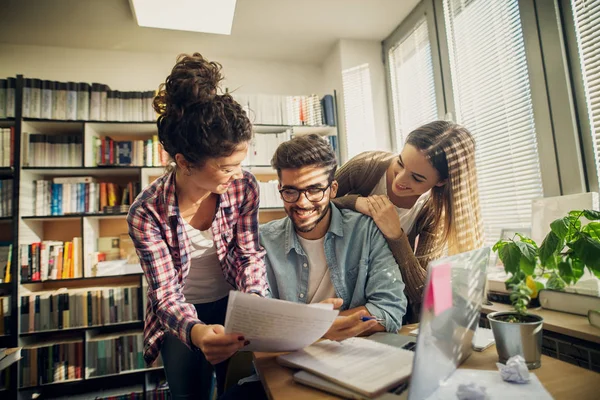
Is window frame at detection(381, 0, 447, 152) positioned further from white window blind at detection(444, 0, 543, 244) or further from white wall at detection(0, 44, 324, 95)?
white wall at detection(0, 44, 324, 95)

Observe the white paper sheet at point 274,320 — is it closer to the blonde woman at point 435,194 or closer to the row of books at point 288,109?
the blonde woman at point 435,194

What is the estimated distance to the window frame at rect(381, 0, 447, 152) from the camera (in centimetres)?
253

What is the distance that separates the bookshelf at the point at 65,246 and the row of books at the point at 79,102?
72 mm

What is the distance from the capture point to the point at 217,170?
1044mm

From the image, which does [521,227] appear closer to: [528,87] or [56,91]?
[528,87]

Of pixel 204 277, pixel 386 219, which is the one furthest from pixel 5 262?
pixel 386 219

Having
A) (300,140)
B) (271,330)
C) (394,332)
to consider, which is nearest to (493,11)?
(300,140)

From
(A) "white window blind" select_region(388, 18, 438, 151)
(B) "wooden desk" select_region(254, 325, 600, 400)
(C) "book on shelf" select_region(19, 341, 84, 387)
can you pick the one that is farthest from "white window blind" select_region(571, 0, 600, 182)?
(C) "book on shelf" select_region(19, 341, 84, 387)

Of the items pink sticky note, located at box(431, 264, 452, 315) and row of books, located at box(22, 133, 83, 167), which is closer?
pink sticky note, located at box(431, 264, 452, 315)

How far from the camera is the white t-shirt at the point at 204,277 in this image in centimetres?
124

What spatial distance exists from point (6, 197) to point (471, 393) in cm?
301

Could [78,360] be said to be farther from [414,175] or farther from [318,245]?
[414,175]

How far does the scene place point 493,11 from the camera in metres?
2.04

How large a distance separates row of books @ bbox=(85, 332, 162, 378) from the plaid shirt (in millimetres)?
1569
